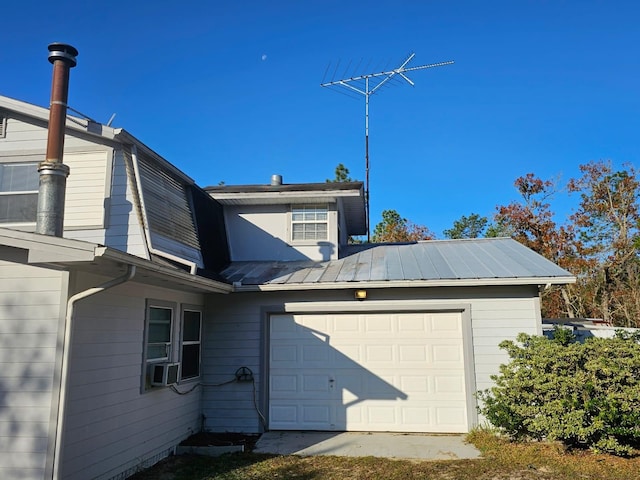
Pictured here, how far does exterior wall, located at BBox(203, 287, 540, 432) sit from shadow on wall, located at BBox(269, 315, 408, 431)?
308 millimetres

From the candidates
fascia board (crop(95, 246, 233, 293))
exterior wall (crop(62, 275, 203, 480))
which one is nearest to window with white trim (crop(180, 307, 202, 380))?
exterior wall (crop(62, 275, 203, 480))

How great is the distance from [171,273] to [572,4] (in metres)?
8.94

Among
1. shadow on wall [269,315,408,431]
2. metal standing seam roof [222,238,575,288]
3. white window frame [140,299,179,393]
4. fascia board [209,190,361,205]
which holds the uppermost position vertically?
fascia board [209,190,361,205]

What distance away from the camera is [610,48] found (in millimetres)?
9766

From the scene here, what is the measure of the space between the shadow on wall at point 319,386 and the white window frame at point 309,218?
2.05 metres

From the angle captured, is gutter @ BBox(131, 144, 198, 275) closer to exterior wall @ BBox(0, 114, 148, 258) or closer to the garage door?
exterior wall @ BBox(0, 114, 148, 258)

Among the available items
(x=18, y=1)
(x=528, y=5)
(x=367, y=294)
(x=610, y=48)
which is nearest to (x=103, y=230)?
(x=367, y=294)

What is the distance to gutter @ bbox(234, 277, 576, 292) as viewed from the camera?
23.2 ft

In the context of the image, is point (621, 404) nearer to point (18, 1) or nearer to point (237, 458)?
point (237, 458)

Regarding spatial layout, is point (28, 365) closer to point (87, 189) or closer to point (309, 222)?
point (87, 189)

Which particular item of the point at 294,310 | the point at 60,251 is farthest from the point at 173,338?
the point at 60,251

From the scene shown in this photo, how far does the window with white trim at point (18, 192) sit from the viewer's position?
659cm

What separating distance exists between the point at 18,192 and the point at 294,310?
4771mm

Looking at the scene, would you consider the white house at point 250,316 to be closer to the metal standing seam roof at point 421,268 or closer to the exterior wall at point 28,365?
the metal standing seam roof at point 421,268
